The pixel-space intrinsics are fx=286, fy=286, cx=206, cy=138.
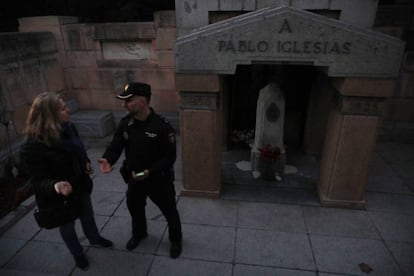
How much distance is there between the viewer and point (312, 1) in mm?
5359

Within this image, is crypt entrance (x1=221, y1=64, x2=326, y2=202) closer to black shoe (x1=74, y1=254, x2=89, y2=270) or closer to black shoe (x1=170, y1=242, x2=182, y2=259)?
black shoe (x1=170, y1=242, x2=182, y2=259)

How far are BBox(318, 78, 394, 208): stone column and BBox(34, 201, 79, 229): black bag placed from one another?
3666 millimetres

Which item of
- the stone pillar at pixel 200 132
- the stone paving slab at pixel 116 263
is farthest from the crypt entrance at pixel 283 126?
the stone paving slab at pixel 116 263

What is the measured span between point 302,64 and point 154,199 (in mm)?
2647

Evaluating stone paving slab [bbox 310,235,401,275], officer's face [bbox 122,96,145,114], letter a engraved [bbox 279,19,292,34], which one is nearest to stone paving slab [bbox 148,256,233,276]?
stone paving slab [bbox 310,235,401,275]

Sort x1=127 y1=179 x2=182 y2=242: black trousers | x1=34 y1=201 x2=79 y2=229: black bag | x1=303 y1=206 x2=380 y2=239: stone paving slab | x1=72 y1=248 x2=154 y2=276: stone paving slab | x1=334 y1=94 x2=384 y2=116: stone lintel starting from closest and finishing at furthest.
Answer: x1=34 y1=201 x2=79 y2=229: black bag
x1=127 y1=179 x2=182 y2=242: black trousers
x1=72 y1=248 x2=154 y2=276: stone paving slab
x1=334 y1=94 x2=384 y2=116: stone lintel
x1=303 y1=206 x2=380 y2=239: stone paving slab

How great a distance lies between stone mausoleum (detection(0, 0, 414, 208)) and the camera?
3.74m

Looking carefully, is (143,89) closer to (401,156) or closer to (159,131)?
(159,131)

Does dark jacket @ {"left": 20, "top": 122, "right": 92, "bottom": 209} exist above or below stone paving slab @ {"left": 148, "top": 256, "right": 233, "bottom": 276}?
above

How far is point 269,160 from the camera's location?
17.2ft

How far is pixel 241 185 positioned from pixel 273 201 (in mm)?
701

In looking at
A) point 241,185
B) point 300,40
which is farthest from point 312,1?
point 241,185

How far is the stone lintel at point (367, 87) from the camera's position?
3.79 metres

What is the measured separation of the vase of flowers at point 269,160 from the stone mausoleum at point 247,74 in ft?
0.75
